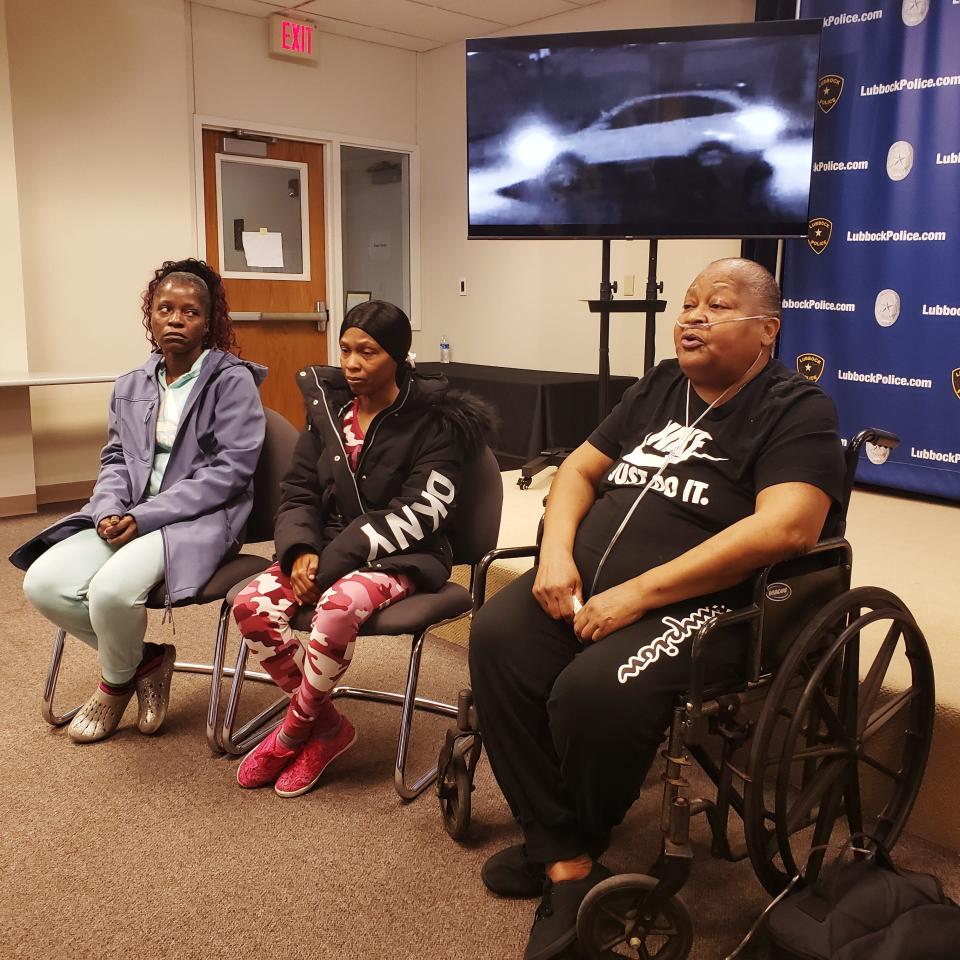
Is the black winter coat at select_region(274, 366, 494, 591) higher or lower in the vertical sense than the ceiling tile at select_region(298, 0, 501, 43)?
lower

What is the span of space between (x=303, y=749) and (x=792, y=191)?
2758 mm

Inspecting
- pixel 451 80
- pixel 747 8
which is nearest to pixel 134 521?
pixel 747 8

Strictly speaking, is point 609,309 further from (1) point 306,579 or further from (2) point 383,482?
(1) point 306,579

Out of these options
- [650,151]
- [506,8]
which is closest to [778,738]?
[650,151]

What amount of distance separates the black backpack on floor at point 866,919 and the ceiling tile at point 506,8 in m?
4.88

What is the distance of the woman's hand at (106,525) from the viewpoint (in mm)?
2213

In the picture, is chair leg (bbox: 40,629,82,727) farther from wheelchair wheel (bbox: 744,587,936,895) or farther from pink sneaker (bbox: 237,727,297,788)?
wheelchair wheel (bbox: 744,587,936,895)

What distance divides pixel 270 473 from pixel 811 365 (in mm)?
2845

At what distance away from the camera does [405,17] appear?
18.0ft

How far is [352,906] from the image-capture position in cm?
165

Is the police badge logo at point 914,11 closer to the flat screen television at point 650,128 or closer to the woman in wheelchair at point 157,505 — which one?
the flat screen television at point 650,128

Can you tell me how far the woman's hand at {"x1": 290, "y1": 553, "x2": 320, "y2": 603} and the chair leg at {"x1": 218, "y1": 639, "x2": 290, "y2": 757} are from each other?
0.29 metres

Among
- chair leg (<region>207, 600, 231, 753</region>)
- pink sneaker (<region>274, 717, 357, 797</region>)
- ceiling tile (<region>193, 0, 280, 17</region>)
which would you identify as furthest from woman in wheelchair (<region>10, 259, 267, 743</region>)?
ceiling tile (<region>193, 0, 280, 17</region>)

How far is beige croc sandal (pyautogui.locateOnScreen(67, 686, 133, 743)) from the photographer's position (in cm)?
225
